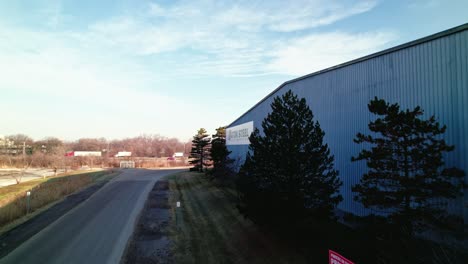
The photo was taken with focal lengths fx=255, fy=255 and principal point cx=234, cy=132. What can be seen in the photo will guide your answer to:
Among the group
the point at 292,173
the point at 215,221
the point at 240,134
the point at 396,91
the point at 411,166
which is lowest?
the point at 215,221

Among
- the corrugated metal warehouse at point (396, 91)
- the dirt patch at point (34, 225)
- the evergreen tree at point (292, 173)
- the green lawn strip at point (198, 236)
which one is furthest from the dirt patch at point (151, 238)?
the corrugated metal warehouse at point (396, 91)

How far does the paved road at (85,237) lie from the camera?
1066 centimetres

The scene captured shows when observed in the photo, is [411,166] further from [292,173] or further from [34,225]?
[34,225]

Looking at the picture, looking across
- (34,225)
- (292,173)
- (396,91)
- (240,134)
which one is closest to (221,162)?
(240,134)

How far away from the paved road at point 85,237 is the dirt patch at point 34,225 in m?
0.44

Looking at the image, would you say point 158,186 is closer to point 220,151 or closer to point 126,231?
point 220,151

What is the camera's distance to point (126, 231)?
13.9m

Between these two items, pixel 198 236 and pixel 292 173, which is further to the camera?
pixel 198 236

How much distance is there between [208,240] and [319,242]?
522cm

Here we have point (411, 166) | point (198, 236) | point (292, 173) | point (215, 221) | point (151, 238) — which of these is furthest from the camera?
point (215, 221)

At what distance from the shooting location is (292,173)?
10617 mm

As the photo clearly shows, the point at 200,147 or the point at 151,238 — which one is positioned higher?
the point at 200,147

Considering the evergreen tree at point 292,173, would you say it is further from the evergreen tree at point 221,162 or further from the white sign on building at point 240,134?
the white sign on building at point 240,134

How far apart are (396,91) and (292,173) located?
20.2 feet
